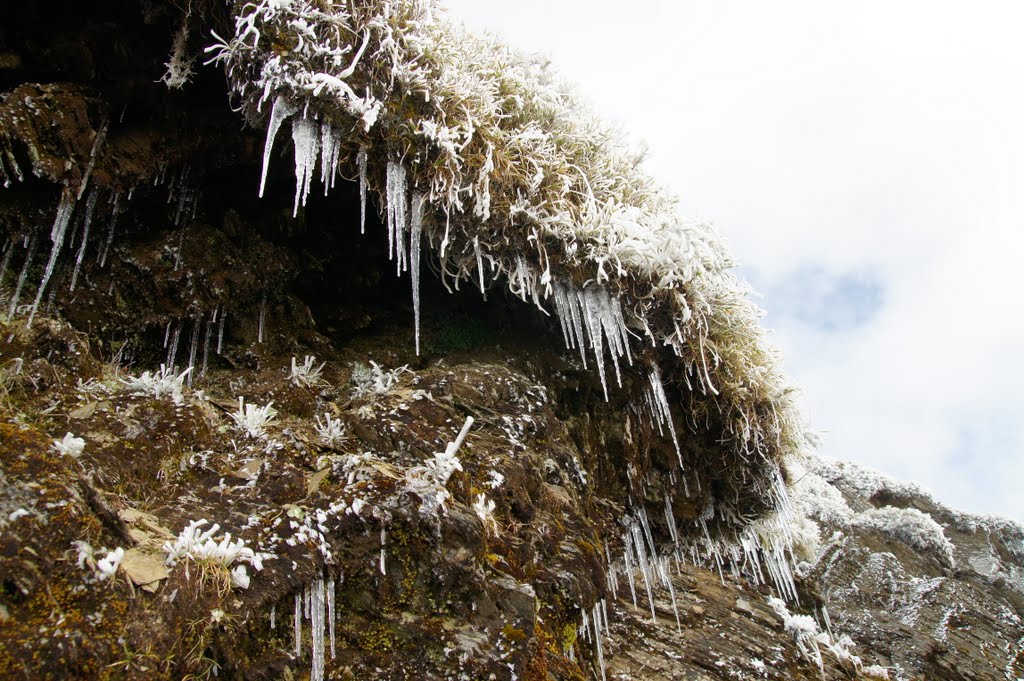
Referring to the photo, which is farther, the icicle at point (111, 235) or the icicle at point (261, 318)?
the icicle at point (261, 318)

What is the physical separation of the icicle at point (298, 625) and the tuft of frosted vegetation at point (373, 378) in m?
1.71

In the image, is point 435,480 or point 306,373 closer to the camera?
point 435,480

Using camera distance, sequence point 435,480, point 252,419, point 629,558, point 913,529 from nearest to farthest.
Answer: point 435,480, point 252,419, point 629,558, point 913,529

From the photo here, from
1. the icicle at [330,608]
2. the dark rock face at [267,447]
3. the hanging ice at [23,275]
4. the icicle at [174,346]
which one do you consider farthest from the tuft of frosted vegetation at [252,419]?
the hanging ice at [23,275]

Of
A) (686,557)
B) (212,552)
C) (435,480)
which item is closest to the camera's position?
(212,552)

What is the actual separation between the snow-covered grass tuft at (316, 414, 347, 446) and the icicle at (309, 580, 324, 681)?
1057 mm

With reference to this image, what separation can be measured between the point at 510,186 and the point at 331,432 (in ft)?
8.13

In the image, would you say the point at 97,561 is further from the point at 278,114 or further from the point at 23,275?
the point at 278,114

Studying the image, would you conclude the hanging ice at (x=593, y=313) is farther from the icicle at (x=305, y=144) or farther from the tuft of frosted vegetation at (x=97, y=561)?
the tuft of frosted vegetation at (x=97, y=561)

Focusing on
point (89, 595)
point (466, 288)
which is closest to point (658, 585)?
point (466, 288)

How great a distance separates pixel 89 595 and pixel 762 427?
19.5 ft

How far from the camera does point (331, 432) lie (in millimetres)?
4016

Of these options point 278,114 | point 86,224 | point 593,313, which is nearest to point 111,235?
point 86,224

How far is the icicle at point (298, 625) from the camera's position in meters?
2.95
